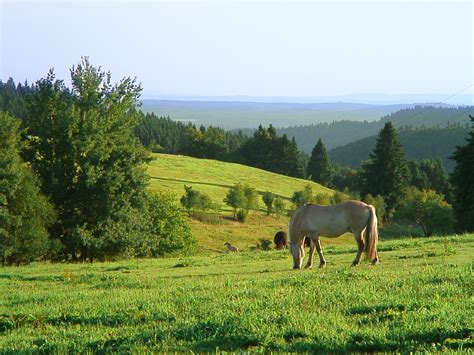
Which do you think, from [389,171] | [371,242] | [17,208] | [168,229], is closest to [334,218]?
[371,242]

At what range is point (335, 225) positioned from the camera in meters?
18.6

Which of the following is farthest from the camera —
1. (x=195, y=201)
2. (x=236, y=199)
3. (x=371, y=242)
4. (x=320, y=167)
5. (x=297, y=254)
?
(x=320, y=167)

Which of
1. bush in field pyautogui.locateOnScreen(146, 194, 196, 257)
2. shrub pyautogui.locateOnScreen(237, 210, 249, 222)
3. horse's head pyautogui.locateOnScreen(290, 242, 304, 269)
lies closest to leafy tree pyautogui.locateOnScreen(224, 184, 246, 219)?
shrub pyautogui.locateOnScreen(237, 210, 249, 222)

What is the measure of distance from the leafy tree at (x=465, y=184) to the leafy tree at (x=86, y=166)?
83.8ft

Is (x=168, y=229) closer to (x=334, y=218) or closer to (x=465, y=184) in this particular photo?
(x=465, y=184)

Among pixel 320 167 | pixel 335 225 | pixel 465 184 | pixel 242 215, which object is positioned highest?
pixel 335 225

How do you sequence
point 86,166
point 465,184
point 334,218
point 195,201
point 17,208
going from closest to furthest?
point 334,218 → point 17,208 → point 86,166 → point 465,184 → point 195,201

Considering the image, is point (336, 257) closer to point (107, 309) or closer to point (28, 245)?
point (107, 309)

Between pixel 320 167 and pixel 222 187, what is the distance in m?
37.1

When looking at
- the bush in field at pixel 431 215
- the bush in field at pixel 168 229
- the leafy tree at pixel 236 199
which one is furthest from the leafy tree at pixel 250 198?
the bush in field at pixel 168 229

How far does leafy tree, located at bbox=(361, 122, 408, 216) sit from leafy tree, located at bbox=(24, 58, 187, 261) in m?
50.5

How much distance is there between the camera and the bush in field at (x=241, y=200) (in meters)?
71.6

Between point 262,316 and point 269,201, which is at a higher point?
point 262,316

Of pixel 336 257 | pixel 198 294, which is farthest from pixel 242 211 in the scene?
pixel 198 294
